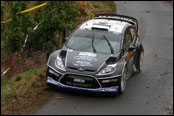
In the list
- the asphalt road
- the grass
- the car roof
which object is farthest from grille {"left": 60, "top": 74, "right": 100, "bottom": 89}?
the car roof

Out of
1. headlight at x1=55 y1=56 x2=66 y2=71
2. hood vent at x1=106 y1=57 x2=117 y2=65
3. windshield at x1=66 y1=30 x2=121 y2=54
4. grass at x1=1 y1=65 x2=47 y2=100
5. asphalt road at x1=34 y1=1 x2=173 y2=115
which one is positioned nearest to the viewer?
asphalt road at x1=34 y1=1 x2=173 y2=115

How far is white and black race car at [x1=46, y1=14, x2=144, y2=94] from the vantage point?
32.9 ft

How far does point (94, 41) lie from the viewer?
11.4m

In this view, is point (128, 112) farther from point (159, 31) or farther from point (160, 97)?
point (159, 31)

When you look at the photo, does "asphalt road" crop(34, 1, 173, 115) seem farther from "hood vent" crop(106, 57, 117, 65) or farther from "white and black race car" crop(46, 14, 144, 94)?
"hood vent" crop(106, 57, 117, 65)

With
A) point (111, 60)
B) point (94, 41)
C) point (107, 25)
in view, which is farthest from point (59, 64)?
point (107, 25)

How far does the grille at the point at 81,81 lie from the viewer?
32.7 ft

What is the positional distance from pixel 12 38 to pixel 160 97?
552 cm

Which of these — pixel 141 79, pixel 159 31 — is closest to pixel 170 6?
pixel 159 31

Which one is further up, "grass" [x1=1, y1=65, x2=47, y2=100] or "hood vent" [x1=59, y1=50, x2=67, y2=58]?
"hood vent" [x1=59, y1=50, x2=67, y2=58]

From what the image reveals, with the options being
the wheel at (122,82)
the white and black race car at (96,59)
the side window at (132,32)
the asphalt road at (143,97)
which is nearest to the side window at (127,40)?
the white and black race car at (96,59)

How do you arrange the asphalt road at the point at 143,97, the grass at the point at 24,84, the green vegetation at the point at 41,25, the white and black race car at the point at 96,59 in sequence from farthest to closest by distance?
the green vegetation at the point at 41,25
the white and black race car at the point at 96,59
the grass at the point at 24,84
the asphalt road at the point at 143,97

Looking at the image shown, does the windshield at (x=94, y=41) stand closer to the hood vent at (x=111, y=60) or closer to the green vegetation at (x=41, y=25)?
the hood vent at (x=111, y=60)

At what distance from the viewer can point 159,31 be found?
21.2m
